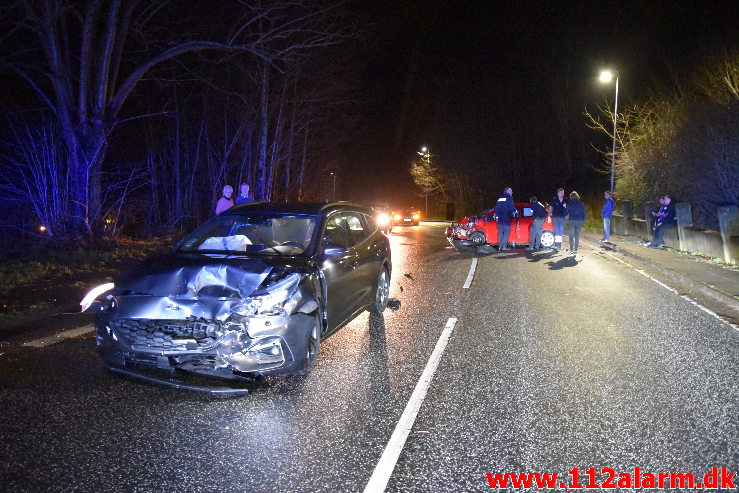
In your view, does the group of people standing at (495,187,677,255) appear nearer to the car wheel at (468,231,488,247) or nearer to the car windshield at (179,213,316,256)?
the car wheel at (468,231,488,247)

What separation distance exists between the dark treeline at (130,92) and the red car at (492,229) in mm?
7113

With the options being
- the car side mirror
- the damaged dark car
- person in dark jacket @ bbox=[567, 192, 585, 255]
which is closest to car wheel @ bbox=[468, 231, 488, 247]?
person in dark jacket @ bbox=[567, 192, 585, 255]

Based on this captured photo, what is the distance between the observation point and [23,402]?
4949 millimetres

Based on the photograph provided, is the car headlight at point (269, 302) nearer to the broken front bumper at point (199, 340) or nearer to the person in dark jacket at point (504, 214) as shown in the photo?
the broken front bumper at point (199, 340)

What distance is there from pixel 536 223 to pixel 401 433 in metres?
15.3

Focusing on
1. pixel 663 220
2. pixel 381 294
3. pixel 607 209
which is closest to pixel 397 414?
pixel 381 294

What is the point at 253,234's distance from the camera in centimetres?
727

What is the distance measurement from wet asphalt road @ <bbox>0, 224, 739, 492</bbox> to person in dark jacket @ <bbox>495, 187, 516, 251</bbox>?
9725 mm

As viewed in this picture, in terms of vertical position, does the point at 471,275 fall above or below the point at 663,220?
below

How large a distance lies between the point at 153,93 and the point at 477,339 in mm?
24160

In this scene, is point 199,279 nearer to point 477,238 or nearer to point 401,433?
point 401,433

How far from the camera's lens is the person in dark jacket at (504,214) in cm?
1750

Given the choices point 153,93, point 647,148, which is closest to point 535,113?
point 647,148

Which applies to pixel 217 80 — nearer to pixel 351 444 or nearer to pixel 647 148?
pixel 647 148
